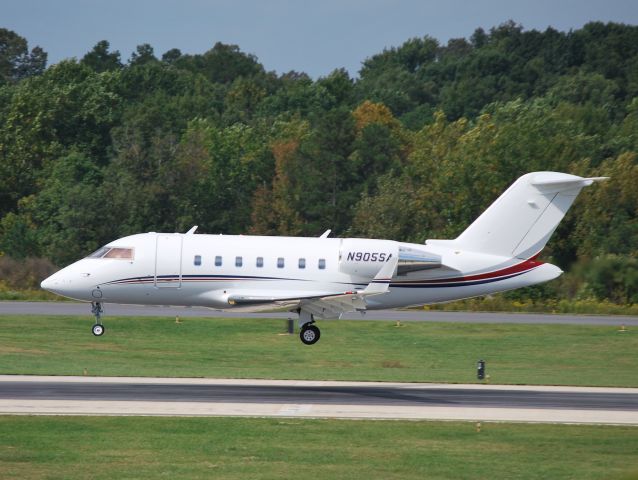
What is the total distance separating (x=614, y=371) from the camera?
50312 millimetres

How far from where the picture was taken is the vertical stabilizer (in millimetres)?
43094

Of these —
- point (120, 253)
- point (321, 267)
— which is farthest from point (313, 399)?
point (120, 253)

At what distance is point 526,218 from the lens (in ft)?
141

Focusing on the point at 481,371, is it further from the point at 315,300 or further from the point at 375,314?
the point at 375,314

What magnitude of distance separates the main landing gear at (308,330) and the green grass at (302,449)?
8.39 metres

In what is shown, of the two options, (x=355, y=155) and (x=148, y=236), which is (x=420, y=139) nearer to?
(x=355, y=155)

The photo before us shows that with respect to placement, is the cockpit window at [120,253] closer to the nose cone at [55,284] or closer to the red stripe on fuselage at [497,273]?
the nose cone at [55,284]

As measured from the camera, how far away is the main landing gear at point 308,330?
4306cm

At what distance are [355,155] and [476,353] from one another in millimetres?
44172

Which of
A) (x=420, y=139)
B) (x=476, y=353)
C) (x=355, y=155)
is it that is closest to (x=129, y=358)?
(x=476, y=353)

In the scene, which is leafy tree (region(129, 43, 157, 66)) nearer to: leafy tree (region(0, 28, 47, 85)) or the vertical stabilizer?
leafy tree (region(0, 28, 47, 85))

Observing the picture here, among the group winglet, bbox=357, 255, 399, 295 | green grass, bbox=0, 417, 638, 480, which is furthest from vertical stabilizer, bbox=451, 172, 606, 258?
green grass, bbox=0, 417, 638, 480

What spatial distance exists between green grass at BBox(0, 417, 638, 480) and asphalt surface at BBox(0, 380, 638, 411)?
4068mm

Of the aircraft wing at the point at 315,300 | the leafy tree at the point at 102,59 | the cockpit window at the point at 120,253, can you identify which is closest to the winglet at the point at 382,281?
the aircraft wing at the point at 315,300
